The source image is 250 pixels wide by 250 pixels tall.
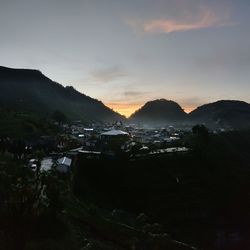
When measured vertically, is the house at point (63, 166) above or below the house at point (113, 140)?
below

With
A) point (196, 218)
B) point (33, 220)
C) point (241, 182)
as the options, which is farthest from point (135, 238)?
point (241, 182)

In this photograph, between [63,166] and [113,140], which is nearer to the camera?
[63,166]

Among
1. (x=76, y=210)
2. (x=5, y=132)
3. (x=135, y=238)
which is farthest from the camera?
(x=5, y=132)

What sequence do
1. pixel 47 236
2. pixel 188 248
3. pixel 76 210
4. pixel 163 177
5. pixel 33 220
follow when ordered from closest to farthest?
pixel 33 220
pixel 47 236
pixel 188 248
pixel 76 210
pixel 163 177

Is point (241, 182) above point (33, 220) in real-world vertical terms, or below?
below

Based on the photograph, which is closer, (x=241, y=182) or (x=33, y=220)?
(x=33, y=220)

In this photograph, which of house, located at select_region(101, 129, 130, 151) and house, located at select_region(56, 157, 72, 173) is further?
house, located at select_region(101, 129, 130, 151)

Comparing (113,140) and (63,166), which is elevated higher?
(113,140)

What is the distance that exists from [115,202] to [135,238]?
34249 millimetres

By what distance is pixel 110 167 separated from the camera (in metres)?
74.0

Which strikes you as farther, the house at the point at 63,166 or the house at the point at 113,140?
the house at the point at 113,140

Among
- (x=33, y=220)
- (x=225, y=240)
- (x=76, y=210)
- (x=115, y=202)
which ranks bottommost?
(x=225, y=240)

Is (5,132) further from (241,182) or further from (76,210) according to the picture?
(76,210)

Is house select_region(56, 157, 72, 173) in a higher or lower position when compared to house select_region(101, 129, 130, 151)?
lower
